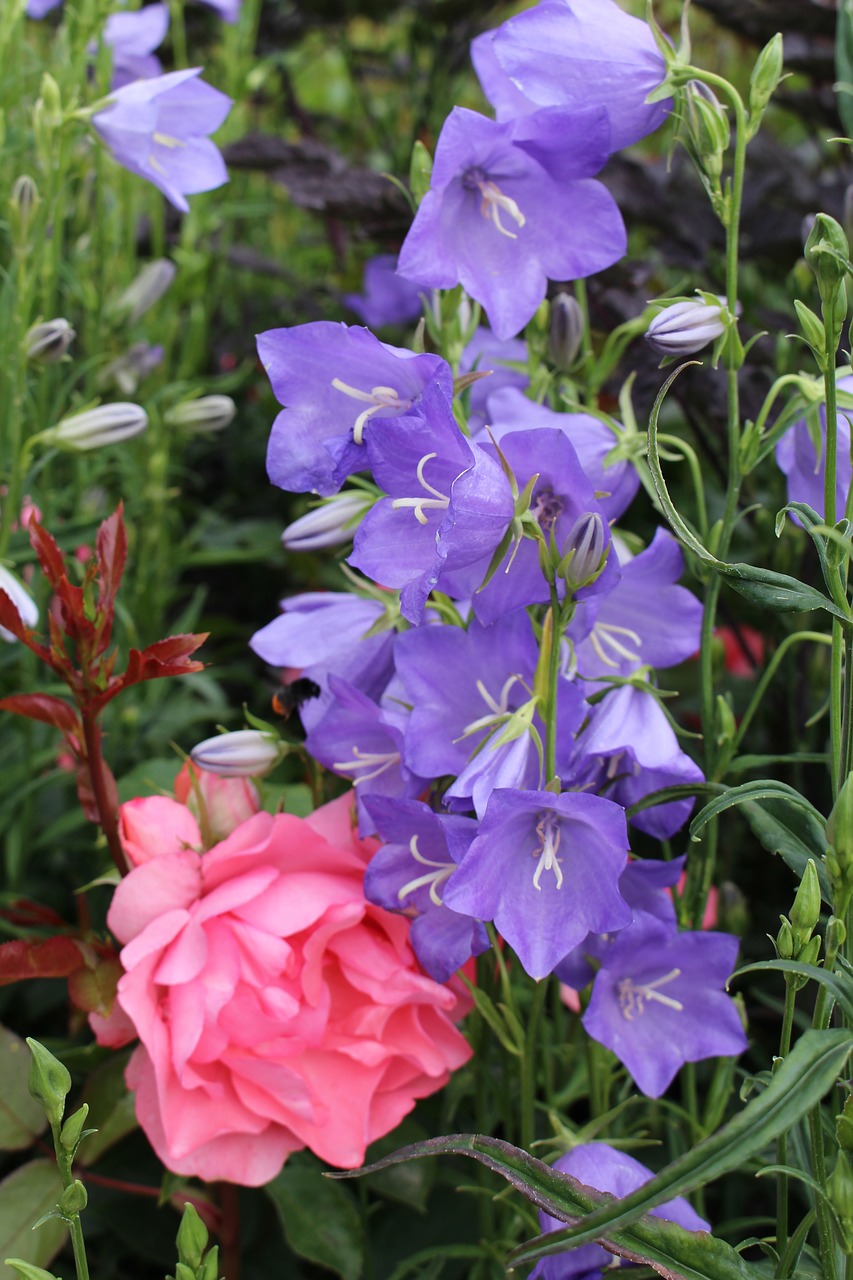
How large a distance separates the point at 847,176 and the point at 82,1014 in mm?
1182

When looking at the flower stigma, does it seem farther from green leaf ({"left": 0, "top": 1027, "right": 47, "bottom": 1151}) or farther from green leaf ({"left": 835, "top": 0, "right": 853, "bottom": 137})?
green leaf ({"left": 0, "top": 1027, "right": 47, "bottom": 1151})

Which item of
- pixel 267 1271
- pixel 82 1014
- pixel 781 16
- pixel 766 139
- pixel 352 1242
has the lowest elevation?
pixel 267 1271

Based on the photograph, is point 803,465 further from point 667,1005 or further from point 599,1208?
point 599,1208

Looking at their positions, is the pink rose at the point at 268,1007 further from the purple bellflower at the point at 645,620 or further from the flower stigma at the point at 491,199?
the flower stigma at the point at 491,199

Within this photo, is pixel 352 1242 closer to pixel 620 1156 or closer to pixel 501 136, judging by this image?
pixel 620 1156

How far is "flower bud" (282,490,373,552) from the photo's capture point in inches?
27.7

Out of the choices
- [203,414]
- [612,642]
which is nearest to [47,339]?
[203,414]

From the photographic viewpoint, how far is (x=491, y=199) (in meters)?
0.67

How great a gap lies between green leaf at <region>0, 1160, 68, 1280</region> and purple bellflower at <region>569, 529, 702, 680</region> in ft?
1.45

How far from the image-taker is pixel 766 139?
4.77ft

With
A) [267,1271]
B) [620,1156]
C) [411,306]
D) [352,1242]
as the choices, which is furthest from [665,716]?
[411,306]

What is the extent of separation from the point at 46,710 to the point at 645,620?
347 millimetres

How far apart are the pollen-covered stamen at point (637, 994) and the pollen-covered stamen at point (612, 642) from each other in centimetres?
17

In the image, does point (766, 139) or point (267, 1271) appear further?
point (766, 139)
